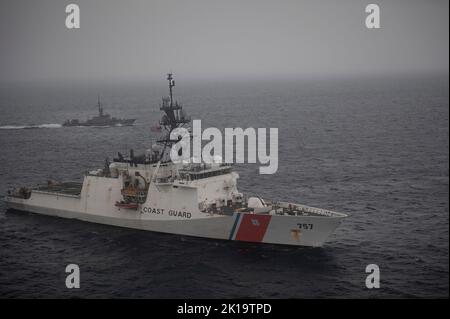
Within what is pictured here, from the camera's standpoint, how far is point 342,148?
63.1 metres

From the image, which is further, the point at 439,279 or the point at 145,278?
the point at 145,278

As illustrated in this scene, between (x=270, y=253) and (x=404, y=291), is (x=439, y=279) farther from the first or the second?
(x=270, y=253)

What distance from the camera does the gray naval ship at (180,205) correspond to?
1267 inches

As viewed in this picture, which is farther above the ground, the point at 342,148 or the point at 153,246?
the point at 342,148

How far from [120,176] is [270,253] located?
12597 mm

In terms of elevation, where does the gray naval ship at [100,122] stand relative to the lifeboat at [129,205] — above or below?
above

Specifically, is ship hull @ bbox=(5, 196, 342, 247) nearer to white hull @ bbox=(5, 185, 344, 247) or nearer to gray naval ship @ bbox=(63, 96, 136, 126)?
white hull @ bbox=(5, 185, 344, 247)

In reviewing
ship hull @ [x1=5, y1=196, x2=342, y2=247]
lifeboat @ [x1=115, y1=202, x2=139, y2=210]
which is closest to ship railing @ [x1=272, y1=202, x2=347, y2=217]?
ship hull @ [x1=5, y1=196, x2=342, y2=247]

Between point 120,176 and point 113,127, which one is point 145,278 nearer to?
point 120,176

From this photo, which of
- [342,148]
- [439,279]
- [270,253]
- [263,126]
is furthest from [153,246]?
[263,126]

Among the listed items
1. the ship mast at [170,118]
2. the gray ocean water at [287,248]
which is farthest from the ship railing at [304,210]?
the ship mast at [170,118]

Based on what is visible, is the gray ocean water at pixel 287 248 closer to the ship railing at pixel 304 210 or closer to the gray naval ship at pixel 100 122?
the ship railing at pixel 304 210
